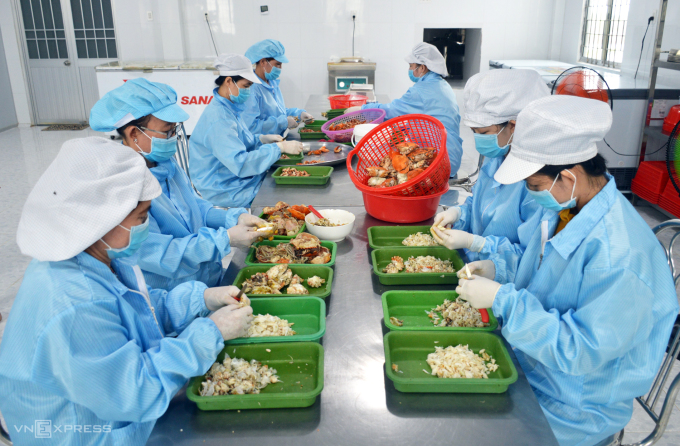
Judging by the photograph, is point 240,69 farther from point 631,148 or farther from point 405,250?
point 631,148

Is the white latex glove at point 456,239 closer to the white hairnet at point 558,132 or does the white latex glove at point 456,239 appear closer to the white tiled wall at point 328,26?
the white hairnet at point 558,132

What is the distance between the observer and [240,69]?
3494mm

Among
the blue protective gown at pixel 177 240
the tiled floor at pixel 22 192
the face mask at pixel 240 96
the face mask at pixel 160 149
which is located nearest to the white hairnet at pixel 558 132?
the blue protective gown at pixel 177 240

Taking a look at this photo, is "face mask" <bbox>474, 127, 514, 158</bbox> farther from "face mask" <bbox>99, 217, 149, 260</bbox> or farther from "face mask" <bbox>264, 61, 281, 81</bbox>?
"face mask" <bbox>264, 61, 281, 81</bbox>

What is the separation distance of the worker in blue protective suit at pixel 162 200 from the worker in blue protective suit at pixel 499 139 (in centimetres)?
96

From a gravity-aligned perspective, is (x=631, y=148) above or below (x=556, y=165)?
below

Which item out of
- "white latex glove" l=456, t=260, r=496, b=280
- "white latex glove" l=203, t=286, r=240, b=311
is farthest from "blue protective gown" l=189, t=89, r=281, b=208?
"white latex glove" l=456, t=260, r=496, b=280

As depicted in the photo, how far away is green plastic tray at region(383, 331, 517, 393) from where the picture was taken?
1.31 m

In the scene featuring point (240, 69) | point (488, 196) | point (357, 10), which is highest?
point (357, 10)

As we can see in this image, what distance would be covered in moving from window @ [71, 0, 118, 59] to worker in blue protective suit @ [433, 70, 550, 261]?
847 centimetres

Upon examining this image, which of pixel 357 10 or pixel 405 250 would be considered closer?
pixel 405 250

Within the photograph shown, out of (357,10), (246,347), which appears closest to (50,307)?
(246,347)

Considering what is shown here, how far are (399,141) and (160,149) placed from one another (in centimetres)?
135

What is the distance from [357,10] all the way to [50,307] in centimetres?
798
